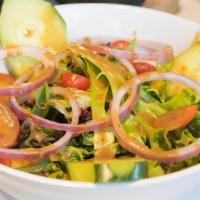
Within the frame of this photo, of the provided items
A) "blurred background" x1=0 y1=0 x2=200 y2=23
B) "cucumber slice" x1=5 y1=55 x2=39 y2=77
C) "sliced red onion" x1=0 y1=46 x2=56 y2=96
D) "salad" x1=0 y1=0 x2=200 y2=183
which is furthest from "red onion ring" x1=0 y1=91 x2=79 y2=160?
"blurred background" x1=0 y1=0 x2=200 y2=23

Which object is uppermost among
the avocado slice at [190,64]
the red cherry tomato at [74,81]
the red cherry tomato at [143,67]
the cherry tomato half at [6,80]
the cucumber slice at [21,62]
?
the avocado slice at [190,64]

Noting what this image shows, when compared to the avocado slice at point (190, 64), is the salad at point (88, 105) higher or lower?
lower

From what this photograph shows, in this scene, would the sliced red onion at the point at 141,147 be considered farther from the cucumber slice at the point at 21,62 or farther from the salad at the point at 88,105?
the cucumber slice at the point at 21,62

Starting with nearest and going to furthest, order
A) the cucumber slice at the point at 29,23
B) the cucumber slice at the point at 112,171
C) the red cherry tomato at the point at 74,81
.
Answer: the cucumber slice at the point at 112,171, the red cherry tomato at the point at 74,81, the cucumber slice at the point at 29,23

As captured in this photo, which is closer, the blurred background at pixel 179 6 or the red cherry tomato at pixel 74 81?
the red cherry tomato at pixel 74 81

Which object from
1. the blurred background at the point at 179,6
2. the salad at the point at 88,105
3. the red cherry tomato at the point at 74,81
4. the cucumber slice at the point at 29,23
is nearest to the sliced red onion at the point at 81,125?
the salad at the point at 88,105

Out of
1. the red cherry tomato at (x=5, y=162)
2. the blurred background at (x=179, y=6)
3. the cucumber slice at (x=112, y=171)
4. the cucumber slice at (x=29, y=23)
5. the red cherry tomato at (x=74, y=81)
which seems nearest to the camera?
the cucumber slice at (x=112, y=171)

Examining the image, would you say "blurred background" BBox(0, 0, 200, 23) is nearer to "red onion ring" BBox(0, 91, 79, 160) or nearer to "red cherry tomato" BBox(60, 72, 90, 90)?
"red cherry tomato" BBox(60, 72, 90, 90)

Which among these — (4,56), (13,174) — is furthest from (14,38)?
(13,174)
